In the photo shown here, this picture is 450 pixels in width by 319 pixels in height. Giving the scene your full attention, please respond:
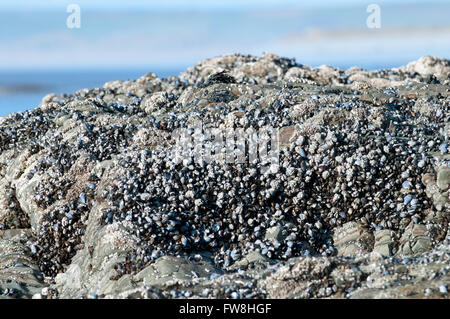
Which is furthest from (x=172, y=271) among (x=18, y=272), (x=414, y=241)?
(x=414, y=241)

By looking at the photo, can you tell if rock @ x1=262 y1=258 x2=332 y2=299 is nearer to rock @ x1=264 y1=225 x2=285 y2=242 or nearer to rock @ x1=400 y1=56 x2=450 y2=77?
rock @ x1=264 y1=225 x2=285 y2=242

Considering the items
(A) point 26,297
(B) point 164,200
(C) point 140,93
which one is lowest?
(A) point 26,297

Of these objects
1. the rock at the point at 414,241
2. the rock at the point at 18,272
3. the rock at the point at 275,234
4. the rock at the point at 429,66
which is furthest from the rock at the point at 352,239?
the rock at the point at 429,66

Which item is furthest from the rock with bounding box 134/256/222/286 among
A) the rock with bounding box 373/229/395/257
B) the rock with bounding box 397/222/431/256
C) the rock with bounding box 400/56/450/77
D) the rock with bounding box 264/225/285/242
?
the rock with bounding box 400/56/450/77

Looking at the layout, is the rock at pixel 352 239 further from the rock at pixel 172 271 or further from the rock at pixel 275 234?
the rock at pixel 172 271

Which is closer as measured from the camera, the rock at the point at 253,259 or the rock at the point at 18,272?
the rock at the point at 253,259

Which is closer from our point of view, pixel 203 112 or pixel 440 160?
pixel 440 160

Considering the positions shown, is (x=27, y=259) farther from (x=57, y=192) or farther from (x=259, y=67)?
(x=259, y=67)

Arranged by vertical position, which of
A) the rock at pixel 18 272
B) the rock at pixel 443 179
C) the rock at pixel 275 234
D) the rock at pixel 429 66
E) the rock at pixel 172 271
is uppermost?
the rock at pixel 429 66
